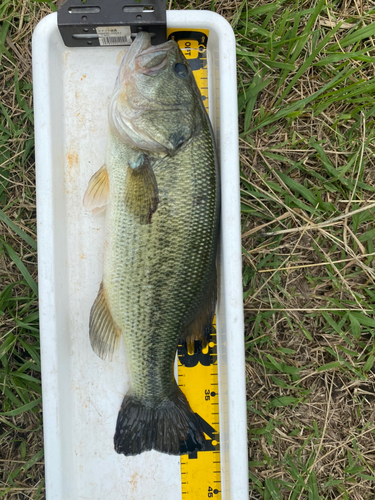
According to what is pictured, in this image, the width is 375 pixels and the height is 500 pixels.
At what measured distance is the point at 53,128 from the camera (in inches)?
75.6

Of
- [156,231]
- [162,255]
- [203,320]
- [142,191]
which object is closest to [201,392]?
[203,320]

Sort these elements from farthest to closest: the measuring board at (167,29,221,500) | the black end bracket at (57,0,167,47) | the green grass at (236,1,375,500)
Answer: the green grass at (236,1,375,500) → the measuring board at (167,29,221,500) → the black end bracket at (57,0,167,47)

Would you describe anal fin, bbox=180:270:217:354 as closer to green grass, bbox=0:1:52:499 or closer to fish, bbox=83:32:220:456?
fish, bbox=83:32:220:456

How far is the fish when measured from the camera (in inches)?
66.7

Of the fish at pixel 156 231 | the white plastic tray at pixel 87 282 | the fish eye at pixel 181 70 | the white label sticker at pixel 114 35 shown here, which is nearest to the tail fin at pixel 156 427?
the fish at pixel 156 231

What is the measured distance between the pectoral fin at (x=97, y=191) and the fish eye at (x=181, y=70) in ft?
1.82

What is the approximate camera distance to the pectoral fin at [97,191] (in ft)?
6.10

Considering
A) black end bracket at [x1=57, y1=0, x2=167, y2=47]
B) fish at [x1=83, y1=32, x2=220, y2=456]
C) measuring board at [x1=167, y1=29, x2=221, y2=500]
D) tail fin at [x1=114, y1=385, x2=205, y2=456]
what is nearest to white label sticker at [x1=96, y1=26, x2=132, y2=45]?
black end bracket at [x1=57, y1=0, x2=167, y2=47]

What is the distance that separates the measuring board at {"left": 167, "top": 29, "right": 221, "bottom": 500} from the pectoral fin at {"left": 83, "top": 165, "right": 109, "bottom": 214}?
73 cm

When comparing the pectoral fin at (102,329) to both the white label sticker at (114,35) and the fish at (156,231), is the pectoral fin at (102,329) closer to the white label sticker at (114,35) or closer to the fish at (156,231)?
the fish at (156,231)

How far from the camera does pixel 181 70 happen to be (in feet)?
5.76

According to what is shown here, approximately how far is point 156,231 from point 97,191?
0.42 metres

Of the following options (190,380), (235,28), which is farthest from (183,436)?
(235,28)

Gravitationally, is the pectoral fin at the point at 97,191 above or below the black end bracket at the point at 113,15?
below
